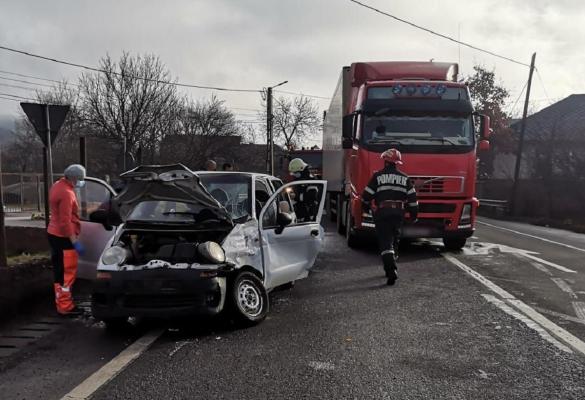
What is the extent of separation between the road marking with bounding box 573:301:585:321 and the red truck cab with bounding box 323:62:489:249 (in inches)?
136

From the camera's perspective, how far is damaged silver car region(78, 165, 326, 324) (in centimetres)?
485

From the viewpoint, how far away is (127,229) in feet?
17.7

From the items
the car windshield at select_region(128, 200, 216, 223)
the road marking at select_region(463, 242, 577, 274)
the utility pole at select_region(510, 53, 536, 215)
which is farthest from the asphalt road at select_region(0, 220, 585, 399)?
the utility pole at select_region(510, 53, 536, 215)

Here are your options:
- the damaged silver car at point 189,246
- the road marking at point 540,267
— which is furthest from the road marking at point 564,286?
the damaged silver car at point 189,246

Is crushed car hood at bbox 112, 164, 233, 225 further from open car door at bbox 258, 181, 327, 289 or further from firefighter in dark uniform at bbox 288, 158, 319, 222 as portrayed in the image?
firefighter in dark uniform at bbox 288, 158, 319, 222

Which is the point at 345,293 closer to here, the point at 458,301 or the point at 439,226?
the point at 458,301

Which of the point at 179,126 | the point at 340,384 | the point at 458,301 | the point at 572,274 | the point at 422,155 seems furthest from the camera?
the point at 179,126

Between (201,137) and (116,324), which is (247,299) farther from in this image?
(201,137)

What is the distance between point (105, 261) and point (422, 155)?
20.7 ft

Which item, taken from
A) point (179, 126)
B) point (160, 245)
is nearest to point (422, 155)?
point (160, 245)

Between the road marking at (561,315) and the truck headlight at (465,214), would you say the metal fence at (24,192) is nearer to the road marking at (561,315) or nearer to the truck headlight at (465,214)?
the truck headlight at (465,214)

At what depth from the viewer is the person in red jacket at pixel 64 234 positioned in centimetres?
597

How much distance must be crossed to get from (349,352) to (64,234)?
3628mm

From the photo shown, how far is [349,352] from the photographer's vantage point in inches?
173
